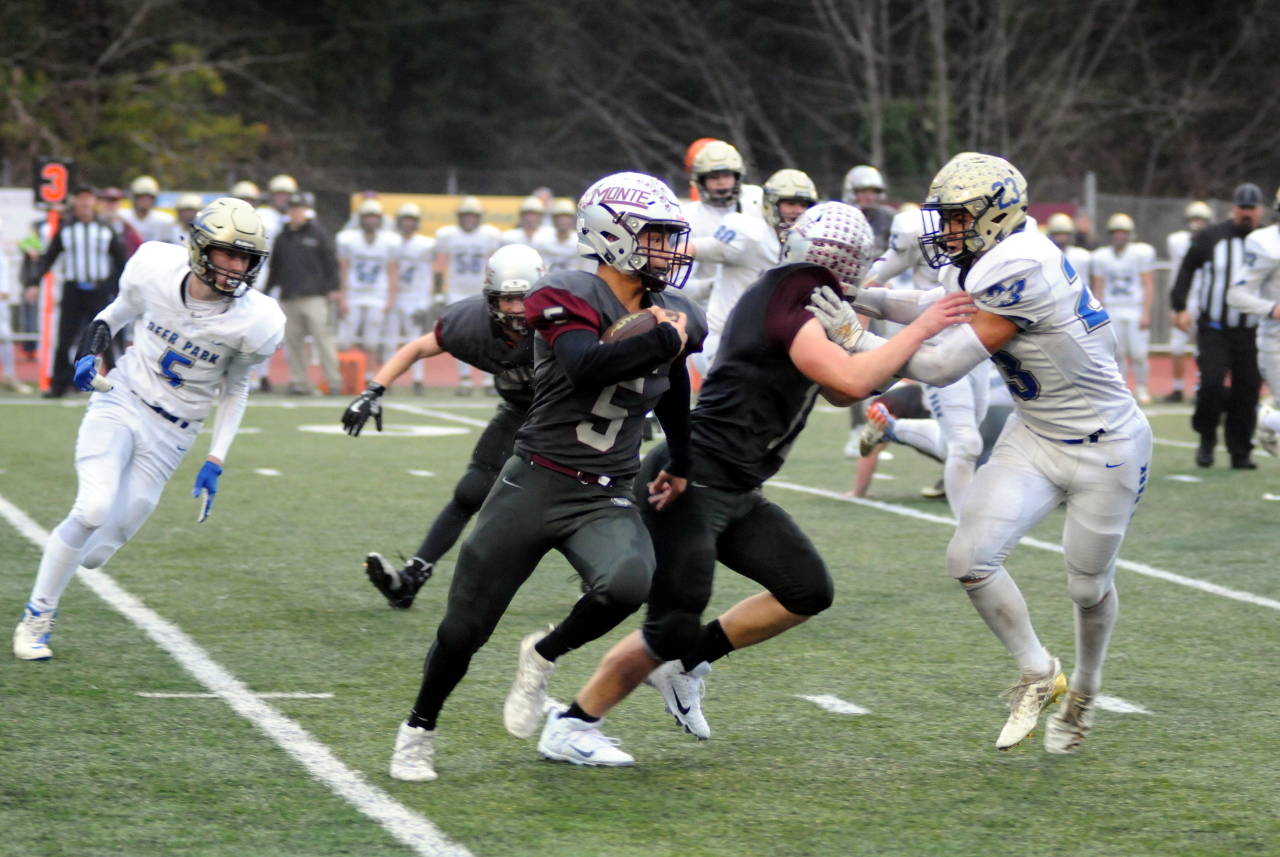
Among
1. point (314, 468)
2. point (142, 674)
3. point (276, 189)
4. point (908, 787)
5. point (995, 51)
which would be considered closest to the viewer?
point (908, 787)

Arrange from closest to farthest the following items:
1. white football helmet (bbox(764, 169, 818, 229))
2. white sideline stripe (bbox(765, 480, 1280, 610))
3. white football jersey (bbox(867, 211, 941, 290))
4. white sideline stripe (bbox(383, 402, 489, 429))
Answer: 1. white sideline stripe (bbox(765, 480, 1280, 610))
2. white football jersey (bbox(867, 211, 941, 290))
3. white football helmet (bbox(764, 169, 818, 229))
4. white sideline stripe (bbox(383, 402, 489, 429))

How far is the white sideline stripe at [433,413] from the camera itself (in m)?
15.2

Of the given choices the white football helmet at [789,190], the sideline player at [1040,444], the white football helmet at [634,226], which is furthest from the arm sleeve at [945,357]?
the white football helmet at [789,190]

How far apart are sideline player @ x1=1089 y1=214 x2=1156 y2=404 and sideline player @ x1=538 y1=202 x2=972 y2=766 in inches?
533

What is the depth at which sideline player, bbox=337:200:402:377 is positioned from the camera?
18625 millimetres

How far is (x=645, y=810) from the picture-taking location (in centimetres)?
450

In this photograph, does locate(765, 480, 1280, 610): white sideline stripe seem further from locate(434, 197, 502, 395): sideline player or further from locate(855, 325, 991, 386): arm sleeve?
locate(434, 197, 502, 395): sideline player

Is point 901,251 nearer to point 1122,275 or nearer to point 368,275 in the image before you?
point 1122,275

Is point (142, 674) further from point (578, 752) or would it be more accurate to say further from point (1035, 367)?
point (1035, 367)

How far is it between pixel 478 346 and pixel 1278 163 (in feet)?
93.2

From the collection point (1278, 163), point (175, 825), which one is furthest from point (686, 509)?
point (1278, 163)

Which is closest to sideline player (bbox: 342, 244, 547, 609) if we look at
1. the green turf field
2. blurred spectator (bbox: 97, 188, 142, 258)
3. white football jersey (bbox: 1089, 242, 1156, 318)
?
the green turf field

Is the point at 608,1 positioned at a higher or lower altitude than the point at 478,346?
higher

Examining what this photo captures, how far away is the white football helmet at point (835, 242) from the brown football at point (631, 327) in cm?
58
